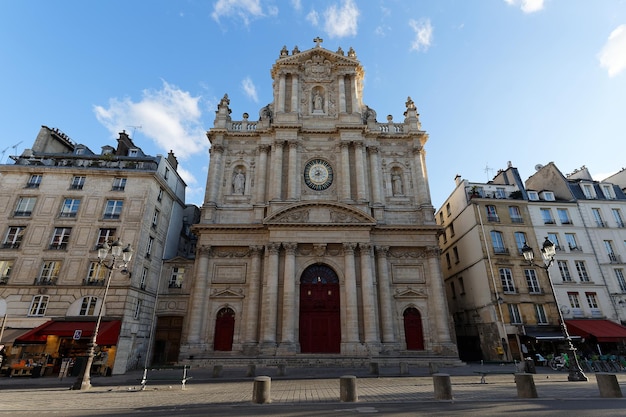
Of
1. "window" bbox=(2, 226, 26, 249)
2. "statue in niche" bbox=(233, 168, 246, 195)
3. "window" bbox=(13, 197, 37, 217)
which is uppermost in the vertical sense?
"statue in niche" bbox=(233, 168, 246, 195)

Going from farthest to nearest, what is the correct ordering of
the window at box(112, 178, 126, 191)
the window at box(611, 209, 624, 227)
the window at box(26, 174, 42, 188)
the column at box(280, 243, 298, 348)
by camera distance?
the window at box(611, 209, 624, 227), the window at box(112, 178, 126, 191), the window at box(26, 174, 42, 188), the column at box(280, 243, 298, 348)

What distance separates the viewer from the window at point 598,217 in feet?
89.0

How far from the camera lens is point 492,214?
26.8 m

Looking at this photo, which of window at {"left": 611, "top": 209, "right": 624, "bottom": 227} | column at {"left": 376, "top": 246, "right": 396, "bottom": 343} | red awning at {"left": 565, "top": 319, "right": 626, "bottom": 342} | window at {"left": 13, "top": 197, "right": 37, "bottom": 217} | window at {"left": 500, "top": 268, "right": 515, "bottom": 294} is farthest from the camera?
window at {"left": 611, "top": 209, "right": 624, "bottom": 227}

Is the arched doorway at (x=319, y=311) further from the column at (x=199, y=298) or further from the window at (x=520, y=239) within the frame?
the window at (x=520, y=239)

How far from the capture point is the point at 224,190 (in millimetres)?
27828

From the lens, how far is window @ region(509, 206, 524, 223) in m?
26.7

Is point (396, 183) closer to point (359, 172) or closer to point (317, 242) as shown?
point (359, 172)

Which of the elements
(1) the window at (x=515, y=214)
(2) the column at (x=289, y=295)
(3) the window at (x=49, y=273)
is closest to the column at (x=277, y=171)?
(2) the column at (x=289, y=295)

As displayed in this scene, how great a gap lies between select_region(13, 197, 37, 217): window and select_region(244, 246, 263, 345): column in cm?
1571

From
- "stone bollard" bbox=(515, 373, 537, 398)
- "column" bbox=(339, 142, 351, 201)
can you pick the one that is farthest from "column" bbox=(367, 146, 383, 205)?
"stone bollard" bbox=(515, 373, 537, 398)

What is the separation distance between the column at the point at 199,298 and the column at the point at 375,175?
14.0m

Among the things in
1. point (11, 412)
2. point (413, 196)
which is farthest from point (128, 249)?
point (413, 196)

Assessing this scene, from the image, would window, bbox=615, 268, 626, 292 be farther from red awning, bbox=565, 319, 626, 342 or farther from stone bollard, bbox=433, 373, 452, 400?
stone bollard, bbox=433, 373, 452, 400
